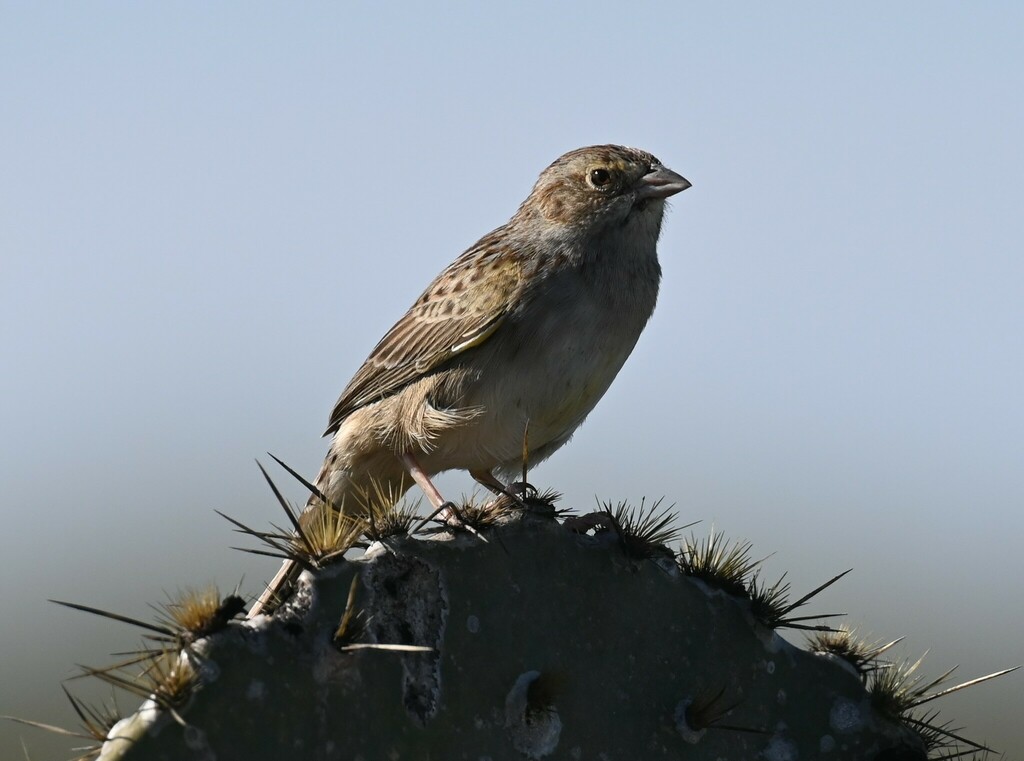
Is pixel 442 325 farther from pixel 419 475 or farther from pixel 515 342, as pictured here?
pixel 419 475

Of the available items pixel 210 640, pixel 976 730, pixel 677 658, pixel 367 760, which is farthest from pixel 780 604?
pixel 976 730

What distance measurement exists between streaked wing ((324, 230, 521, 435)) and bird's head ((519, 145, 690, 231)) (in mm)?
373

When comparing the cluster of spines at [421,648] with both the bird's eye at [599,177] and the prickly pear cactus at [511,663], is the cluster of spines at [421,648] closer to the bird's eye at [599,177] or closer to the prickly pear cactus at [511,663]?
the prickly pear cactus at [511,663]

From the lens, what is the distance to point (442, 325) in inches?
275

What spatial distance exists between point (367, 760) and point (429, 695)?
0.27 m

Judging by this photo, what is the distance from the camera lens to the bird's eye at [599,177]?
7.41m

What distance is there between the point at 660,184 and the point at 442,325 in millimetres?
1254

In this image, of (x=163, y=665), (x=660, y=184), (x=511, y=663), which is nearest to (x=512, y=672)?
(x=511, y=663)

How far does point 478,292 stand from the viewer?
694cm

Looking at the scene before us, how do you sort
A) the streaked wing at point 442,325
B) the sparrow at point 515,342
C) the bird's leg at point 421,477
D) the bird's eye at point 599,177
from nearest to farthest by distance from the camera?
1. the bird's leg at point 421,477
2. the sparrow at point 515,342
3. the streaked wing at point 442,325
4. the bird's eye at point 599,177

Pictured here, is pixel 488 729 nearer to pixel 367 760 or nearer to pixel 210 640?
pixel 367 760

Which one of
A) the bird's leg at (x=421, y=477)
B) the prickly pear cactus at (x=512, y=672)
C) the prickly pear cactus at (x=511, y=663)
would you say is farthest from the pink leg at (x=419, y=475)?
the prickly pear cactus at (x=512, y=672)

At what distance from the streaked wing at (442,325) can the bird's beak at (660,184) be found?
745mm

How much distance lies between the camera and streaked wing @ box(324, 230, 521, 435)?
6.78 metres
